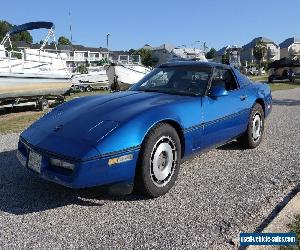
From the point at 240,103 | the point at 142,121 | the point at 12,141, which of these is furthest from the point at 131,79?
the point at 142,121

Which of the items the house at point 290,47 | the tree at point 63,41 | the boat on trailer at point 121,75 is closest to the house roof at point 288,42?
the house at point 290,47

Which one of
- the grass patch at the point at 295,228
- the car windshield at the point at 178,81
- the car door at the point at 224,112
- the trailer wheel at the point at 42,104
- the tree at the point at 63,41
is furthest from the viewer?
the tree at the point at 63,41

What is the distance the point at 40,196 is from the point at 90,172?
95cm

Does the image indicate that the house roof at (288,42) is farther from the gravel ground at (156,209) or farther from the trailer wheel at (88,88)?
the gravel ground at (156,209)

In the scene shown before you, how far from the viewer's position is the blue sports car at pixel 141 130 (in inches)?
140

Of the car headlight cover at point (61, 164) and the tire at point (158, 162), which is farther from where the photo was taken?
the tire at point (158, 162)

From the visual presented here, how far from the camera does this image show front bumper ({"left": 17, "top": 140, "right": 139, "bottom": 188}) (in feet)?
11.3

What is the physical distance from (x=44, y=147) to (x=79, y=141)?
38 centimetres

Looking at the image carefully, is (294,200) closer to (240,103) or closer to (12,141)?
(240,103)

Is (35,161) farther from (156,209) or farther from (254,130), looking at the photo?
(254,130)

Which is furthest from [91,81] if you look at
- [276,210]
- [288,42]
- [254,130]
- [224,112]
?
[288,42]

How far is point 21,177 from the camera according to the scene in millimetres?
4785

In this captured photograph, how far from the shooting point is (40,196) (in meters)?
4.08

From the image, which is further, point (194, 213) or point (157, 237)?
point (194, 213)
